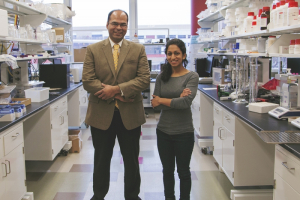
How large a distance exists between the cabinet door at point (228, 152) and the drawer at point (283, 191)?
83 centimetres

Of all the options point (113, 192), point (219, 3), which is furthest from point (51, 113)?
point (219, 3)

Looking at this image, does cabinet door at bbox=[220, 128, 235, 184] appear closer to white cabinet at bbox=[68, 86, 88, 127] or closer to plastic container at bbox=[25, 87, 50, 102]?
plastic container at bbox=[25, 87, 50, 102]

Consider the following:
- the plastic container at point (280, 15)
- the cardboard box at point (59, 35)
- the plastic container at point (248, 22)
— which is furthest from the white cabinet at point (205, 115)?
the cardboard box at point (59, 35)

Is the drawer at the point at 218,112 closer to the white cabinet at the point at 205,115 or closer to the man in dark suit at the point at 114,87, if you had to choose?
the white cabinet at the point at 205,115

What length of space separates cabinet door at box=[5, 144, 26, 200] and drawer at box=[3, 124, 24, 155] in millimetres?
35

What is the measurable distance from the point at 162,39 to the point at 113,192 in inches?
180

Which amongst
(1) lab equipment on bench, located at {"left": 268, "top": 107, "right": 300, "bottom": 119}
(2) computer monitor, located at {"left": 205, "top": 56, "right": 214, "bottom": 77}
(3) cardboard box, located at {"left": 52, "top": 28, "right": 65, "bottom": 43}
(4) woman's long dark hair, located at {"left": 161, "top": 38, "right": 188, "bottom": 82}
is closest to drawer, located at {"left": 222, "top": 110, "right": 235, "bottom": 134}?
(1) lab equipment on bench, located at {"left": 268, "top": 107, "right": 300, "bottom": 119}

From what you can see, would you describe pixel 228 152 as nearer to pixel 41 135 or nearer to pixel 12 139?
pixel 12 139

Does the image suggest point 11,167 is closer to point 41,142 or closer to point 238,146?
point 41,142

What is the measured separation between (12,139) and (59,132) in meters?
1.30

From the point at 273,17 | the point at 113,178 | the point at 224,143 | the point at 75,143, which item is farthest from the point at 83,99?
the point at 273,17

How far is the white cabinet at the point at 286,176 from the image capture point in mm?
1452

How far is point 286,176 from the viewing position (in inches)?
61.4

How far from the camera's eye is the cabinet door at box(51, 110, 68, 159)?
3.20 m
